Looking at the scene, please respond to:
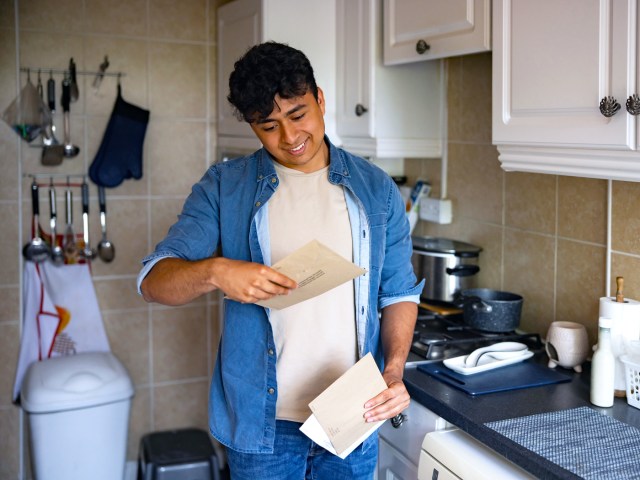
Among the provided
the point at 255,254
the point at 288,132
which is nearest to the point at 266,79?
the point at 288,132

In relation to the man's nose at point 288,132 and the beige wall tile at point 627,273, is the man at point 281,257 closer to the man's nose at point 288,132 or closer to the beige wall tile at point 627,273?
the man's nose at point 288,132

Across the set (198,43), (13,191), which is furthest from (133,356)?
(198,43)

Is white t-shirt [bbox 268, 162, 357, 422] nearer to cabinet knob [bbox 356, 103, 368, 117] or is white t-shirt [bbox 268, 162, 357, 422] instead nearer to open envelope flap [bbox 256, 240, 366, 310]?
open envelope flap [bbox 256, 240, 366, 310]

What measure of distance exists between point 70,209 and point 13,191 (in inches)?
8.4

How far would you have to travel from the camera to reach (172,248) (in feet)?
5.21

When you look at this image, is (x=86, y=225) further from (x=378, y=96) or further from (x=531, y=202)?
(x=531, y=202)

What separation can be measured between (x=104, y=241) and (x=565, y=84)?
201cm

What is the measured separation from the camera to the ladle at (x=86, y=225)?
307 cm

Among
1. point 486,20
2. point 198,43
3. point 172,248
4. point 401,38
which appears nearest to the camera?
point 172,248

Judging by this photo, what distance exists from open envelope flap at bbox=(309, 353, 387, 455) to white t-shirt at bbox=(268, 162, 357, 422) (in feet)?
0.54

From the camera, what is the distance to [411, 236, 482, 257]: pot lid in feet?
8.18

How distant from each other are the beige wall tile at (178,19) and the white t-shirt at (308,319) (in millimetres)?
1700

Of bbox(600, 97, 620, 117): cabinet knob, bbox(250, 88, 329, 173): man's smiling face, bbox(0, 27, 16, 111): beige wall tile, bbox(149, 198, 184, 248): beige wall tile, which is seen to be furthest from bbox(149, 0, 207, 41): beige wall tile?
bbox(600, 97, 620, 117): cabinet knob

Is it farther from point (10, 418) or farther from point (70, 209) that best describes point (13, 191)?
point (10, 418)
